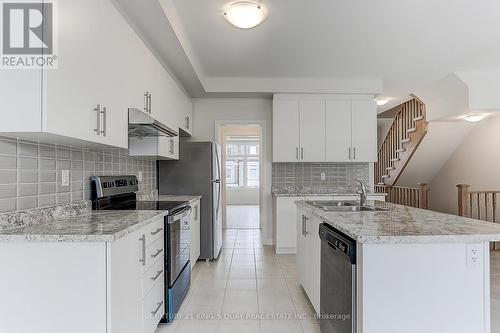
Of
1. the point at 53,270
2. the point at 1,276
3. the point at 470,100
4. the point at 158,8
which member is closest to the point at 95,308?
the point at 53,270

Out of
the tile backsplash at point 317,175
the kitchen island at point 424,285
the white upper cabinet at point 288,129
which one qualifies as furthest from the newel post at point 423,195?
the kitchen island at point 424,285

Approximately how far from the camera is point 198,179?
4.13 m

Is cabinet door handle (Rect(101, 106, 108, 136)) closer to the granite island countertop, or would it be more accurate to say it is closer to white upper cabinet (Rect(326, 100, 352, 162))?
the granite island countertop

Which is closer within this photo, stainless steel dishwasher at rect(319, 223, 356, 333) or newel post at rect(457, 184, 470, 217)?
stainless steel dishwasher at rect(319, 223, 356, 333)

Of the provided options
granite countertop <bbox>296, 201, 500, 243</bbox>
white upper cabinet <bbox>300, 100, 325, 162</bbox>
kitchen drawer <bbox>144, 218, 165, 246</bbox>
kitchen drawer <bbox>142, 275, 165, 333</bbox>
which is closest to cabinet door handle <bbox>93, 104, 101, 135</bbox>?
kitchen drawer <bbox>144, 218, 165, 246</bbox>

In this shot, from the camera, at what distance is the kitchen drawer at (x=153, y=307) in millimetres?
1970

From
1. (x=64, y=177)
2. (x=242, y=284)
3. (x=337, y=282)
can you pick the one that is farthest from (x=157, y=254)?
(x=242, y=284)

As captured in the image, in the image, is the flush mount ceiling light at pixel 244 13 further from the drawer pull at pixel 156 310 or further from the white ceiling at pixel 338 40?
the drawer pull at pixel 156 310

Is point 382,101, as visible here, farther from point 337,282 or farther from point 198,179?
point 337,282

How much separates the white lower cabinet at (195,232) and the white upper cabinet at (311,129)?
180 cm

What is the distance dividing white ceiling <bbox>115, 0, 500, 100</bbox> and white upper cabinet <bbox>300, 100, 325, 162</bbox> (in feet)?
1.41

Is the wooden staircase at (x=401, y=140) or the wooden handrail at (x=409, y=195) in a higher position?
the wooden staircase at (x=401, y=140)

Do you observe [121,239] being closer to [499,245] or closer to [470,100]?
[470,100]

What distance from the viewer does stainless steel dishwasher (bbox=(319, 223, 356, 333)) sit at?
1616 millimetres
